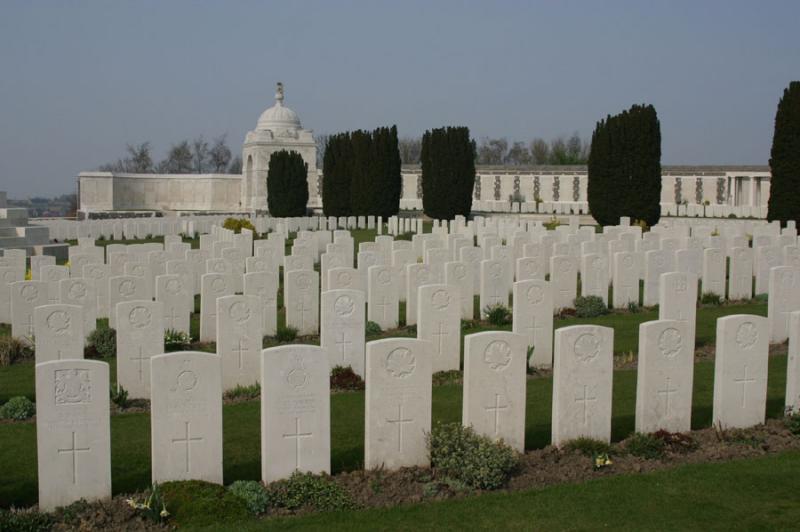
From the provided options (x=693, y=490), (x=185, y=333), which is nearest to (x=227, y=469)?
(x=693, y=490)

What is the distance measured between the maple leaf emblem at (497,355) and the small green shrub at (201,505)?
2258mm

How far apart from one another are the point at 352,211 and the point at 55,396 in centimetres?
3257

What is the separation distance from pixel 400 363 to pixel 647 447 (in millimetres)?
2182

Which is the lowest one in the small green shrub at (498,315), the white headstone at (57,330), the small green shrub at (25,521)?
the small green shrub at (25,521)

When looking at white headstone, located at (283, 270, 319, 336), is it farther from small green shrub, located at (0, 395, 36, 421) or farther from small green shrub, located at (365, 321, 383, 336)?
small green shrub, located at (0, 395, 36, 421)

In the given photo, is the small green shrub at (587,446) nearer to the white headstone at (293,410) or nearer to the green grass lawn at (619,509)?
the green grass lawn at (619,509)

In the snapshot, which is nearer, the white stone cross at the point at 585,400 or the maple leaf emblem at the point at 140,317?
the white stone cross at the point at 585,400

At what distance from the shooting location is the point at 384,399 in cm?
733

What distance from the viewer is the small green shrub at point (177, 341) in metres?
12.2

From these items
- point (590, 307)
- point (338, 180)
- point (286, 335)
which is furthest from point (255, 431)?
point (338, 180)

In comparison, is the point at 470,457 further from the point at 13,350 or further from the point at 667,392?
the point at 13,350

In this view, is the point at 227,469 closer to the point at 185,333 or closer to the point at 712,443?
the point at 712,443

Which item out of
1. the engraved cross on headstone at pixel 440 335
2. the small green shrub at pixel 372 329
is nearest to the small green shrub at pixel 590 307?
the small green shrub at pixel 372 329

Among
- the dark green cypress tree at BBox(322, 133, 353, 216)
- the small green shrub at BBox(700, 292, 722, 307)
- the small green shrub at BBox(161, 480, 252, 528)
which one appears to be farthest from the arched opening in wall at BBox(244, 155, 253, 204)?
the small green shrub at BBox(161, 480, 252, 528)
